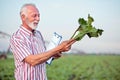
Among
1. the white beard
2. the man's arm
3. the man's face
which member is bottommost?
the man's arm

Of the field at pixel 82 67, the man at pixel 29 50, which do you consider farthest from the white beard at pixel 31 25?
the field at pixel 82 67

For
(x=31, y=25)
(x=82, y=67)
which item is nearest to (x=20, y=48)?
(x=31, y=25)

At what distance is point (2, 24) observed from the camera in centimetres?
385

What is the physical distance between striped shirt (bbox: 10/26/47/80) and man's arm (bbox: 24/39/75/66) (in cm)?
5

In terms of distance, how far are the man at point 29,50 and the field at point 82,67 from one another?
1.76 meters

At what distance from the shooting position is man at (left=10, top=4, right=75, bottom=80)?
186cm

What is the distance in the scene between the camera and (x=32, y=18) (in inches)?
79.3

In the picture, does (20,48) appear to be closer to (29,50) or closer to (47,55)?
(29,50)

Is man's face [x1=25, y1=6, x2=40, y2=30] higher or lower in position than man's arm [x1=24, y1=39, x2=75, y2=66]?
higher

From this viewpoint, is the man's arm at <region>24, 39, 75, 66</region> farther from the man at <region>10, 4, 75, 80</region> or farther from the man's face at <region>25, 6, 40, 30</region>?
the man's face at <region>25, 6, 40, 30</region>

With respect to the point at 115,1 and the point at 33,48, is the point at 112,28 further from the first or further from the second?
the point at 33,48

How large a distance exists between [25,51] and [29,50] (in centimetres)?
3

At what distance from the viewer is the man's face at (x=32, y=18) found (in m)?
2.01

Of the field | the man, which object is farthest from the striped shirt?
the field
